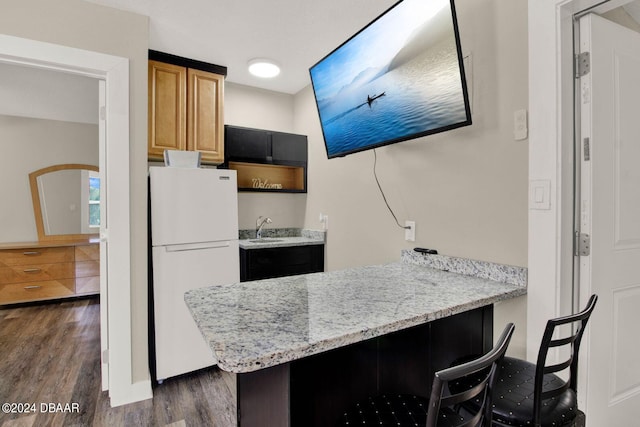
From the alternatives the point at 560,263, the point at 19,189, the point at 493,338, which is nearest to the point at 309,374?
the point at 493,338

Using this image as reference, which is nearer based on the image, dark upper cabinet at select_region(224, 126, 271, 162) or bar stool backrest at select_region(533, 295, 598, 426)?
bar stool backrest at select_region(533, 295, 598, 426)

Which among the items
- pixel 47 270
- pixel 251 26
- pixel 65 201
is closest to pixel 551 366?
pixel 251 26

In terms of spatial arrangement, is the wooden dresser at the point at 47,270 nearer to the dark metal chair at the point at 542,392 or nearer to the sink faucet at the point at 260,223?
the sink faucet at the point at 260,223

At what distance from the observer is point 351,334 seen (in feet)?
2.83

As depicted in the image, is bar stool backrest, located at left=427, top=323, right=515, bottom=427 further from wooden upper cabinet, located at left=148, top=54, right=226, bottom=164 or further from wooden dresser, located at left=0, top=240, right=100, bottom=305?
wooden dresser, located at left=0, top=240, right=100, bottom=305

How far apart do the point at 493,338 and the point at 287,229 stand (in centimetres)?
236

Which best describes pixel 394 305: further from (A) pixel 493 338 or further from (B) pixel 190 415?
(B) pixel 190 415

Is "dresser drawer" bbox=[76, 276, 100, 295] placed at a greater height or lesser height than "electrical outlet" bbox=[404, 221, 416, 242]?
lesser

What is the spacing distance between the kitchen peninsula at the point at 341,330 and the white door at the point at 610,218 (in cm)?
36

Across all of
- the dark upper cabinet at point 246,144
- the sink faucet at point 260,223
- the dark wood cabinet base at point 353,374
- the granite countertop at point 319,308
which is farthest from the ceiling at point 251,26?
the dark wood cabinet base at point 353,374

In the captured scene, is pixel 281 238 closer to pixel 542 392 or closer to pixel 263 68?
pixel 263 68

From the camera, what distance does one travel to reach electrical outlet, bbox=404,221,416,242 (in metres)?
2.02

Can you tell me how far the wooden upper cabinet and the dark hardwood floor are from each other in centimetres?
178

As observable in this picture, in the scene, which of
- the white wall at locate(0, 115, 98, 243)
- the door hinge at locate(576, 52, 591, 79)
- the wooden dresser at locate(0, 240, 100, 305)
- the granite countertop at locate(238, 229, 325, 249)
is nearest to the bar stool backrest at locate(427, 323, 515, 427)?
the door hinge at locate(576, 52, 591, 79)
